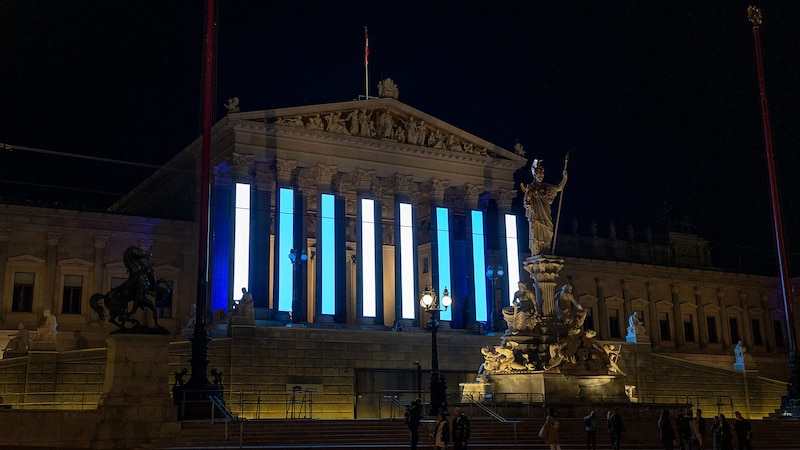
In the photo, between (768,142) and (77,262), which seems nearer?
(768,142)

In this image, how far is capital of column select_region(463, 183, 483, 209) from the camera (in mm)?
55469

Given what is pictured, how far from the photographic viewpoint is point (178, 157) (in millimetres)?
55125

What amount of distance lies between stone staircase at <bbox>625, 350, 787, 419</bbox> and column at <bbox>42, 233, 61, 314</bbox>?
31.9 meters

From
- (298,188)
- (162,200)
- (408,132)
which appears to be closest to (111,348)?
(298,188)

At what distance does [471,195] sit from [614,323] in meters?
19.1

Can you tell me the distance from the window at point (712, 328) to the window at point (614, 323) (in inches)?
356

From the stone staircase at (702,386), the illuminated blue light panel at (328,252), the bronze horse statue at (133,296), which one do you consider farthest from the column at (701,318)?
the bronze horse statue at (133,296)

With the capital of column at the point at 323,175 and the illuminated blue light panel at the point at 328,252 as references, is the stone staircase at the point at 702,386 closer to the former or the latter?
the illuminated blue light panel at the point at 328,252

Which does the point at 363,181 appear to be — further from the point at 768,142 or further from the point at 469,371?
the point at 768,142

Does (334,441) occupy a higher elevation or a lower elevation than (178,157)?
lower

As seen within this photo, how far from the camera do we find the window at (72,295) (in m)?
49.8

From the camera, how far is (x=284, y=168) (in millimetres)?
49531

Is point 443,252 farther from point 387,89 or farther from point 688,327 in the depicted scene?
point 688,327

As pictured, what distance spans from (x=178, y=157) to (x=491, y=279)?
2128 centimetres
